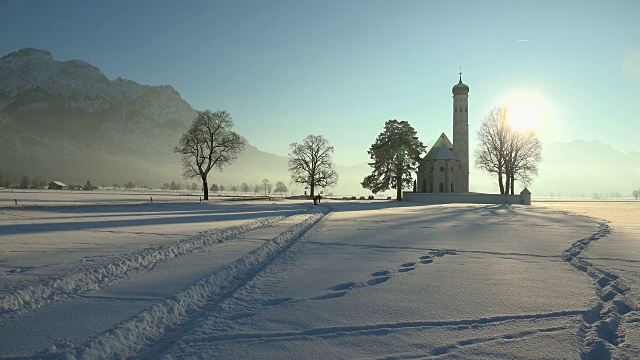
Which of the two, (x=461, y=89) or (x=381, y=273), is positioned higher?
(x=461, y=89)

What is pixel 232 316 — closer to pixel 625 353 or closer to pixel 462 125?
pixel 625 353

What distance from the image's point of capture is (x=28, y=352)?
390cm

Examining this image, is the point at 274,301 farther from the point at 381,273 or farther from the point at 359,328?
the point at 381,273

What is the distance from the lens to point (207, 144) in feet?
158

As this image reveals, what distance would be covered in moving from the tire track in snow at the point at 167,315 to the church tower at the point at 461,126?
2410 inches

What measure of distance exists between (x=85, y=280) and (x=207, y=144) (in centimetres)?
4319

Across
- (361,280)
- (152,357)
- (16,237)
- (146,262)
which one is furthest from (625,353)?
(16,237)

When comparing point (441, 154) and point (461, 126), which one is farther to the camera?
point (461, 126)

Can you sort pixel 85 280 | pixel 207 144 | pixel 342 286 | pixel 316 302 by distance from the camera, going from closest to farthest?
1. pixel 316 302
2. pixel 342 286
3. pixel 85 280
4. pixel 207 144

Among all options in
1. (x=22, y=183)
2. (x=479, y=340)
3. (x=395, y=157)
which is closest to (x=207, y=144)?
(x=395, y=157)

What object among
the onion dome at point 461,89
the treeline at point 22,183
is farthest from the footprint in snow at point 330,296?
the treeline at point 22,183

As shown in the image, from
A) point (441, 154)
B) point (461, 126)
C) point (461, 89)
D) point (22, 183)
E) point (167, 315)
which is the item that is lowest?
point (167, 315)

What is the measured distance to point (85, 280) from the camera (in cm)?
679

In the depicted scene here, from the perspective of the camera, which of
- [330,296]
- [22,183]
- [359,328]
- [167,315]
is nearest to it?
[359,328]
